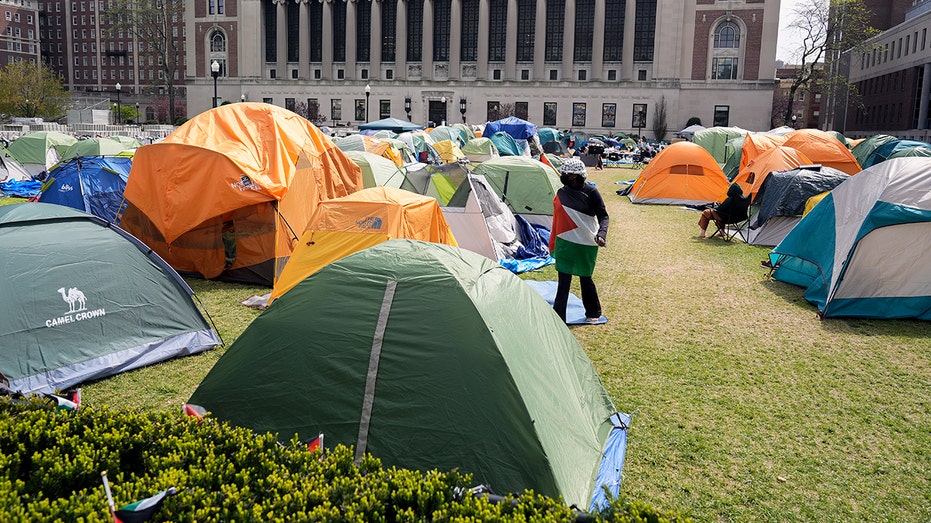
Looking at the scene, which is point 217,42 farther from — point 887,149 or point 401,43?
point 887,149

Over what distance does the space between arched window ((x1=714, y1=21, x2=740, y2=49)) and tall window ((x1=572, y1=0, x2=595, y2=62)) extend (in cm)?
1060

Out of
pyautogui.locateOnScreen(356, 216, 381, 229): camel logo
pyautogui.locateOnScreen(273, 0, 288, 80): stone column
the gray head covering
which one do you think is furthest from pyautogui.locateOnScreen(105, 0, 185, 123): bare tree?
the gray head covering

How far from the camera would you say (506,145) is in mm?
33031

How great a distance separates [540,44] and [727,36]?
52.5 ft

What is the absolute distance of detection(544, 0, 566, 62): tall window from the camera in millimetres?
61844

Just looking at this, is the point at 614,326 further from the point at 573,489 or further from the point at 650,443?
the point at 573,489

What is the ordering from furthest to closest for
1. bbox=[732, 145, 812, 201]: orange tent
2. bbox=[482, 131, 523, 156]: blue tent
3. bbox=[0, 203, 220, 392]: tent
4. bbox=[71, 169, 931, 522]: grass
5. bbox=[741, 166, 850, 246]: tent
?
bbox=[482, 131, 523, 156]: blue tent
bbox=[732, 145, 812, 201]: orange tent
bbox=[741, 166, 850, 246]: tent
bbox=[0, 203, 220, 392]: tent
bbox=[71, 169, 931, 522]: grass

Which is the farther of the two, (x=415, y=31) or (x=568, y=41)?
(x=415, y=31)

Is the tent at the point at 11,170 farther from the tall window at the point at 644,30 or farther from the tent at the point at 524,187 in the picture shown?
the tall window at the point at 644,30

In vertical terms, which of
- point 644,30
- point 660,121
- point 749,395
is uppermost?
point 644,30

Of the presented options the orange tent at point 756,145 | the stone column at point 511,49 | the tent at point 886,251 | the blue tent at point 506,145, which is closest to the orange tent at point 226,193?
the tent at point 886,251

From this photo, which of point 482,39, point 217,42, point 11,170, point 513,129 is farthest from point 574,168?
point 217,42

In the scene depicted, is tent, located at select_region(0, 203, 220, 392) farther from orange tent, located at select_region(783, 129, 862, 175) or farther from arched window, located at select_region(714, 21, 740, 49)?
arched window, located at select_region(714, 21, 740, 49)

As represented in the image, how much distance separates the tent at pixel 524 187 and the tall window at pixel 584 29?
51.0 m
